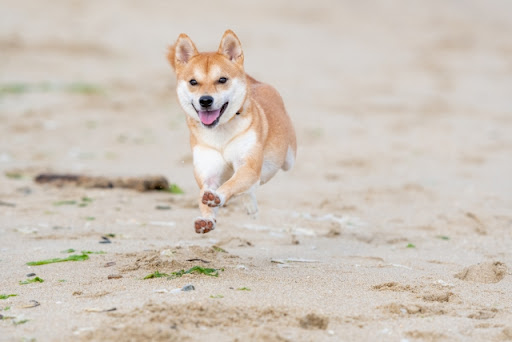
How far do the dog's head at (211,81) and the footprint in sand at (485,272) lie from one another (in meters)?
2.12

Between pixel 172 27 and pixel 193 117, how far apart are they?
44.6 ft

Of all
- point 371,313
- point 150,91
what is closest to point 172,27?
point 150,91

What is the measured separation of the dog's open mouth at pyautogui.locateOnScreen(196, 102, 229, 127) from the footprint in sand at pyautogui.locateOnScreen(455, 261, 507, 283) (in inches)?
85.3

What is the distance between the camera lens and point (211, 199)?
17.1 feet

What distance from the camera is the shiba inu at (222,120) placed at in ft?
18.2

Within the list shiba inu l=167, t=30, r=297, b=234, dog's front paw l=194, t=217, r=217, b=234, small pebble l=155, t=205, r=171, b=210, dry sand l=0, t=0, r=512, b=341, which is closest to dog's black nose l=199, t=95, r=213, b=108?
shiba inu l=167, t=30, r=297, b=234

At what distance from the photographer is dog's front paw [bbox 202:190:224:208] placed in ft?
17.1

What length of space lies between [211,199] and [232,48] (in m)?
1.29

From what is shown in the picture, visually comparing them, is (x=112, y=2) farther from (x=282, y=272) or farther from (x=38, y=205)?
(x=282, y=272)

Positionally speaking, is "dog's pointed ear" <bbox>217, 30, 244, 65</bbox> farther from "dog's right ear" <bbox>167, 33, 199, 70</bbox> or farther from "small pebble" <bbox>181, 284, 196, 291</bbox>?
"small pebble" <bbox>181, 284, 196, 291</bbox>

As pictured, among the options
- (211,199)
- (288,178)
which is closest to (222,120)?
(211,199)

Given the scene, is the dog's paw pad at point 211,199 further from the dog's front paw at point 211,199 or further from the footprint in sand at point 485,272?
the footprint in sand at point 485,272

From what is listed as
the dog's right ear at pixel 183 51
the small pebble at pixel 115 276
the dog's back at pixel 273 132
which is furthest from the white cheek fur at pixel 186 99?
the small pebble at pixel 115 276

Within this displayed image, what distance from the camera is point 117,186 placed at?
9047mm
